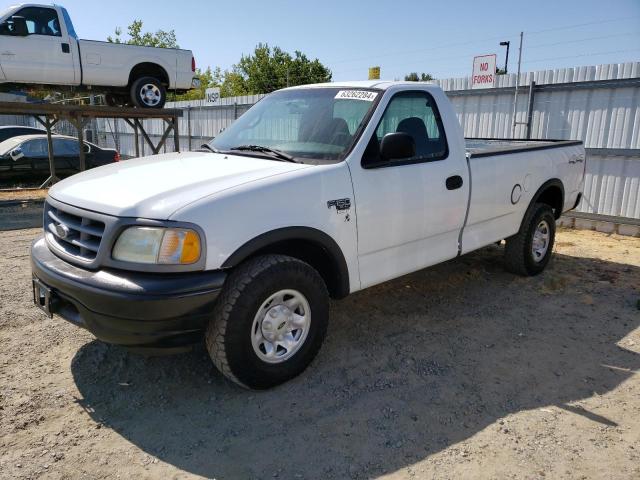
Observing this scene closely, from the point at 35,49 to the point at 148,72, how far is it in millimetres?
2341

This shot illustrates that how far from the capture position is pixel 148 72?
11492 mm

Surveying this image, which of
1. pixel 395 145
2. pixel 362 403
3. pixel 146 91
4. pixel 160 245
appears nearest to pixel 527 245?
pixel 395 145

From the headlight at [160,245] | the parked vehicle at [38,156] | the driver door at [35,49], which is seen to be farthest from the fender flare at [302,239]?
the parked vehicle at [38,156]

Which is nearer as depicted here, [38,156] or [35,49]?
[35,49]

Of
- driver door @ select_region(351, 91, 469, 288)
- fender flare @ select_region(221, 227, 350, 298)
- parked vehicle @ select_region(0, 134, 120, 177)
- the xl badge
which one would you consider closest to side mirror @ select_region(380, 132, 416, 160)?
driver door @ select_region(351, 91, 469, 288)

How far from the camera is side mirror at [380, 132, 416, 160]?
3.55m

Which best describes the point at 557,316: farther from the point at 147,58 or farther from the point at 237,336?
the point at 147,58

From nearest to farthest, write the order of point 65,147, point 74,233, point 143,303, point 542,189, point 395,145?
point 143,303, point 74,233, point 395,145, point 542,189, point 65,147

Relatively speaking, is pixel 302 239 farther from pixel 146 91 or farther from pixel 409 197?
pixel 146 91

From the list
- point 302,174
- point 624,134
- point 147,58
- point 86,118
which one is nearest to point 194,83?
point 147,58

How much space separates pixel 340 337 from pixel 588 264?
4.10 m

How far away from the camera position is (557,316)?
15.6ft

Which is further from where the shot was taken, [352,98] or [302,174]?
[352,98]

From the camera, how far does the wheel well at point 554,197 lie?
586 centimetres
